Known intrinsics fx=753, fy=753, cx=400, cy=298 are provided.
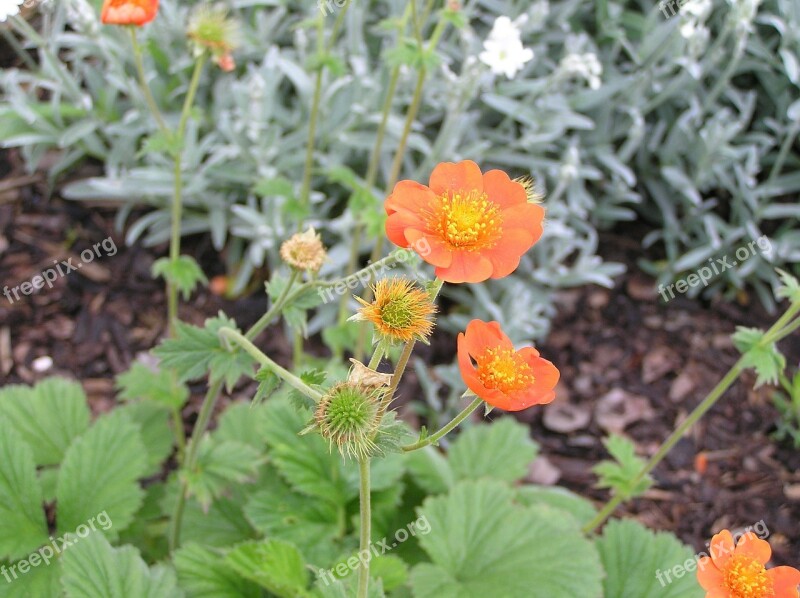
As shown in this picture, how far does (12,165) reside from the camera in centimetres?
369

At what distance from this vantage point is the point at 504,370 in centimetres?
129

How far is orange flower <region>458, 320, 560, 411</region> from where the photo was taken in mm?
1266

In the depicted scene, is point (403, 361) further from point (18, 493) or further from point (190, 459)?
point (18, 493)

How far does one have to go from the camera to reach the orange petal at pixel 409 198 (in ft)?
4.24

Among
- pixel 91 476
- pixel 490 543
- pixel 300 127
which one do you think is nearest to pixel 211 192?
pixel 300 127

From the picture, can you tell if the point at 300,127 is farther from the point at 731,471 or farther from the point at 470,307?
the point at 731,471

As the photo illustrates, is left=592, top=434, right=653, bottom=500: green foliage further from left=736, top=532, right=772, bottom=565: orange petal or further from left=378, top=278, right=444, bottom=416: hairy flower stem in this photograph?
left=378, top=278, right=444, bottom=416: hairy flower stem

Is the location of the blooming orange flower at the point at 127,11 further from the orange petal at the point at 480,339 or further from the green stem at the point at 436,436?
the green stem at the point at 436,436

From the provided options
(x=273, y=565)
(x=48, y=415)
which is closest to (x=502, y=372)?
(x=273, y=565)

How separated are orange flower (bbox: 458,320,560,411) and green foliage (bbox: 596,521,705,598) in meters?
0.97

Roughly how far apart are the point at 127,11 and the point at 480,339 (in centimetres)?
122

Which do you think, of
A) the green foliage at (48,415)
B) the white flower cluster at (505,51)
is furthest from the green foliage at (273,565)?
the white flower cluster at (505,51)

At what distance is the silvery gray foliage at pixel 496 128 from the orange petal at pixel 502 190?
176 cm

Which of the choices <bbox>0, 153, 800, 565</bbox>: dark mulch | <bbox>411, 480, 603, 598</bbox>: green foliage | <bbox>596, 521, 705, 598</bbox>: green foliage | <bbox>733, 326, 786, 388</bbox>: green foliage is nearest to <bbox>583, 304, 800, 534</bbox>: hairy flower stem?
<bbox>733, 326, 786, 388</bbox>: green foliage
